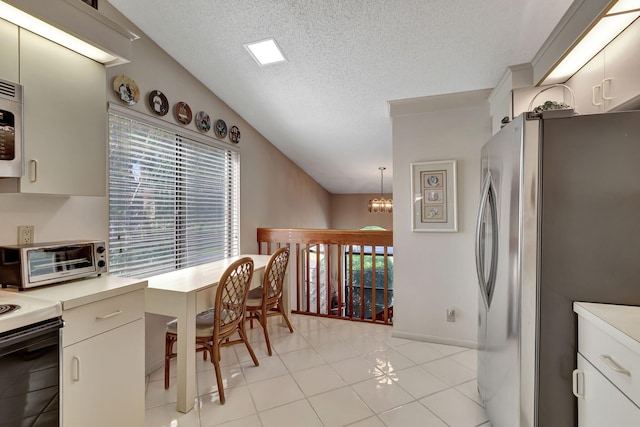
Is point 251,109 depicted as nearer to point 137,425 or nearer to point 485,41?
point 485,41

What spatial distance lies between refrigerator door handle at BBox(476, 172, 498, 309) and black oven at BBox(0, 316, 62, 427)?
2.09m

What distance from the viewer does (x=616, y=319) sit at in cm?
108

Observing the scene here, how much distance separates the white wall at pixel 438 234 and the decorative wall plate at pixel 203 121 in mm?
1868

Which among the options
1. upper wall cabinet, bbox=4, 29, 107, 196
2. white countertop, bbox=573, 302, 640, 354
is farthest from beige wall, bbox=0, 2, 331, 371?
white countertop, bbox=573, 302, 640, 354

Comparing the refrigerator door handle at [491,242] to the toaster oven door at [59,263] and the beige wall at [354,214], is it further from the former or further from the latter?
the beige wall at [354,214]

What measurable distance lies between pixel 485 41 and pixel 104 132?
253 centimetres

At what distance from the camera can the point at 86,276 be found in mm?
1716

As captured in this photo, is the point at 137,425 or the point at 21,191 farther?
the point at 137,425

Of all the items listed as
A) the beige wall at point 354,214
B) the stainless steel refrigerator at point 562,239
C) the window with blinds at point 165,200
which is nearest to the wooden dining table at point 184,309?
the window with blinds at point 165,200

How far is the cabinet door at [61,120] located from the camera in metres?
1.43

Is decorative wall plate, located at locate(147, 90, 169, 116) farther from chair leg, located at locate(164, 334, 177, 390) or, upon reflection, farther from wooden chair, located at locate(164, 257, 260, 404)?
chair leg, located at locate(164, 334, 177, 390)

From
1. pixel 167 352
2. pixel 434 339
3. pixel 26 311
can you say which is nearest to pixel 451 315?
pixel 434 339

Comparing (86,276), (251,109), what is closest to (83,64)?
(86,276)

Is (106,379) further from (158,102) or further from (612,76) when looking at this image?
(612,76)
